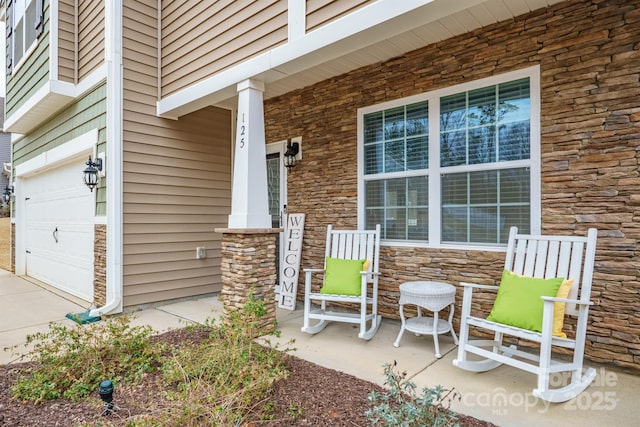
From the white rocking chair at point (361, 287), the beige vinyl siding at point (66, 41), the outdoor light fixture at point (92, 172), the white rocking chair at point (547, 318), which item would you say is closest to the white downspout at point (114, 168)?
the outdoor light fixture at point (92, 172)

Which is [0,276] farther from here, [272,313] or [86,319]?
[272,313]

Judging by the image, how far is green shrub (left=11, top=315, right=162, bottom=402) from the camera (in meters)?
2.42

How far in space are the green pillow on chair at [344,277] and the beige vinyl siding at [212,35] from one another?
2.13 m

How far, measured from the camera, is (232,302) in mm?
3676

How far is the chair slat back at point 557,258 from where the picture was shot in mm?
2531

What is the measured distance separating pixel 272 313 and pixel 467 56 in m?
3.04

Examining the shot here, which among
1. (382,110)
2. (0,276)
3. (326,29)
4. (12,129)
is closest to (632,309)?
(382,110)

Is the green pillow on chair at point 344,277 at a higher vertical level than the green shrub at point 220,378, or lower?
higher

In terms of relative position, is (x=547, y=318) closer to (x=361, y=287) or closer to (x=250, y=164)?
(x=361, y=287)

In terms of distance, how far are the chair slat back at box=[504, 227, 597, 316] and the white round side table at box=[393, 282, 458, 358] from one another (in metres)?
0.55

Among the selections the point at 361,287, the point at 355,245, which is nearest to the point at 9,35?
the point at 355,245

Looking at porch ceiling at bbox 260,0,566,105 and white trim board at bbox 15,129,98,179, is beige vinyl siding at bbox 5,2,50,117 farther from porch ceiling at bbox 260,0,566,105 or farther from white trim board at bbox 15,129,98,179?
porch ceiling at bbox 260,0,566,105

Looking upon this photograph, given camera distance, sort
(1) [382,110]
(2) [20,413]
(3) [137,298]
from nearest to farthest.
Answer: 1. (2) [20,413]
2. (1) [382,110]
3. (3) [137,298]

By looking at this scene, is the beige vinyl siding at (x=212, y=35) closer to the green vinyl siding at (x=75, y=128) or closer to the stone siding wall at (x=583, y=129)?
the green vinyl siding at (x=75, y=128)
